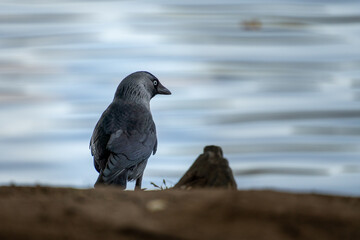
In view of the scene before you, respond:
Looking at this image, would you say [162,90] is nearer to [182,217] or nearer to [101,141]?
[101,141]

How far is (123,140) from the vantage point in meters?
7.27

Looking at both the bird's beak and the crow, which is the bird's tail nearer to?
the crow

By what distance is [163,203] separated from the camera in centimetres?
365

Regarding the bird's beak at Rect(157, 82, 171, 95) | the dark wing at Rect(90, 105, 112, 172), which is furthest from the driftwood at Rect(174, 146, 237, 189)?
the bird's beak at Rect(157, 82, 171, 95)

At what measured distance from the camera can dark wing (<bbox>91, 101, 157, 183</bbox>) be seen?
702 cm

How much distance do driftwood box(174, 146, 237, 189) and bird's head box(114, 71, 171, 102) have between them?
3542 mm

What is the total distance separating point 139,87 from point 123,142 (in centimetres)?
162

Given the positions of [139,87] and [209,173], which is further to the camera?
[139,87]

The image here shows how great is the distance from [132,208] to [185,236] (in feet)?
2.12

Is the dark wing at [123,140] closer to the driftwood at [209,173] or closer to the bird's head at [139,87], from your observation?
the bird's head at [139,87]

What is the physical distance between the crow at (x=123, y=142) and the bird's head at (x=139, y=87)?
8 cm

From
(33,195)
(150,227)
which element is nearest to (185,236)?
(150,227)

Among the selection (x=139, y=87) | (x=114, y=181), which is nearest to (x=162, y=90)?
(x=139, y=87)

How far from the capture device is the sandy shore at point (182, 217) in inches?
119
